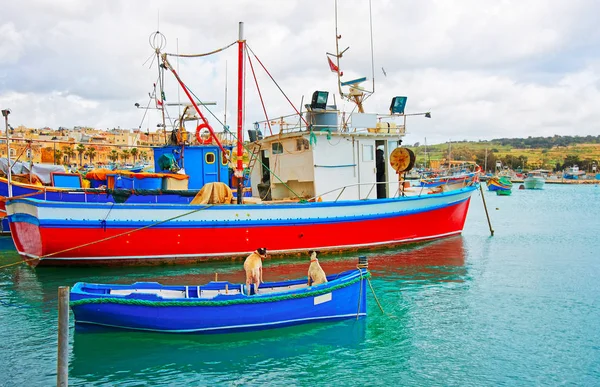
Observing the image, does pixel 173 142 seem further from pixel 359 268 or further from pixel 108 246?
pixel 359 268

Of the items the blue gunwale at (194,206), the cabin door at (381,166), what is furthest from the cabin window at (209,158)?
the cabin door at (381,166)

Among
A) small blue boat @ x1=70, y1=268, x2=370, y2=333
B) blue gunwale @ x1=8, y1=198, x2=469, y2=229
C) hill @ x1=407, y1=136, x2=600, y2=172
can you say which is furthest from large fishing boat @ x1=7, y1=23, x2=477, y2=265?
hill @ x1=407, y1=136, x2=600, y2=172

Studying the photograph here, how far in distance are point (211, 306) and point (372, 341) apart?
345 cm

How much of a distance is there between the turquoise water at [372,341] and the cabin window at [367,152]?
5.32 metres

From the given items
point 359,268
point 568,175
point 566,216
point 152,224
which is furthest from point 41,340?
point 568,175

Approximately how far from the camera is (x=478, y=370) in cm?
863

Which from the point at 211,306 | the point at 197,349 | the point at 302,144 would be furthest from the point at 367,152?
the point at 197,349

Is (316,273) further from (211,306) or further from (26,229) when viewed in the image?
(26,229)

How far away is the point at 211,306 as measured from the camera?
9.72 meters

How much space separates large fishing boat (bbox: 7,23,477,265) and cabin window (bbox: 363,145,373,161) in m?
0.04

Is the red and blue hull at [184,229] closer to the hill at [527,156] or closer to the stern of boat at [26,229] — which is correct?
the stern of boat at [26,229]

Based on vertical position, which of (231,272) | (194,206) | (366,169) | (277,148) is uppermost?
(277,148)

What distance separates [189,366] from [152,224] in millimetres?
7210

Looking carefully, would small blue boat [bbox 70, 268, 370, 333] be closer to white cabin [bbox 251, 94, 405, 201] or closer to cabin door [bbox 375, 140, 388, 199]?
white cabin [bbox 251, 94, 405, 201]
